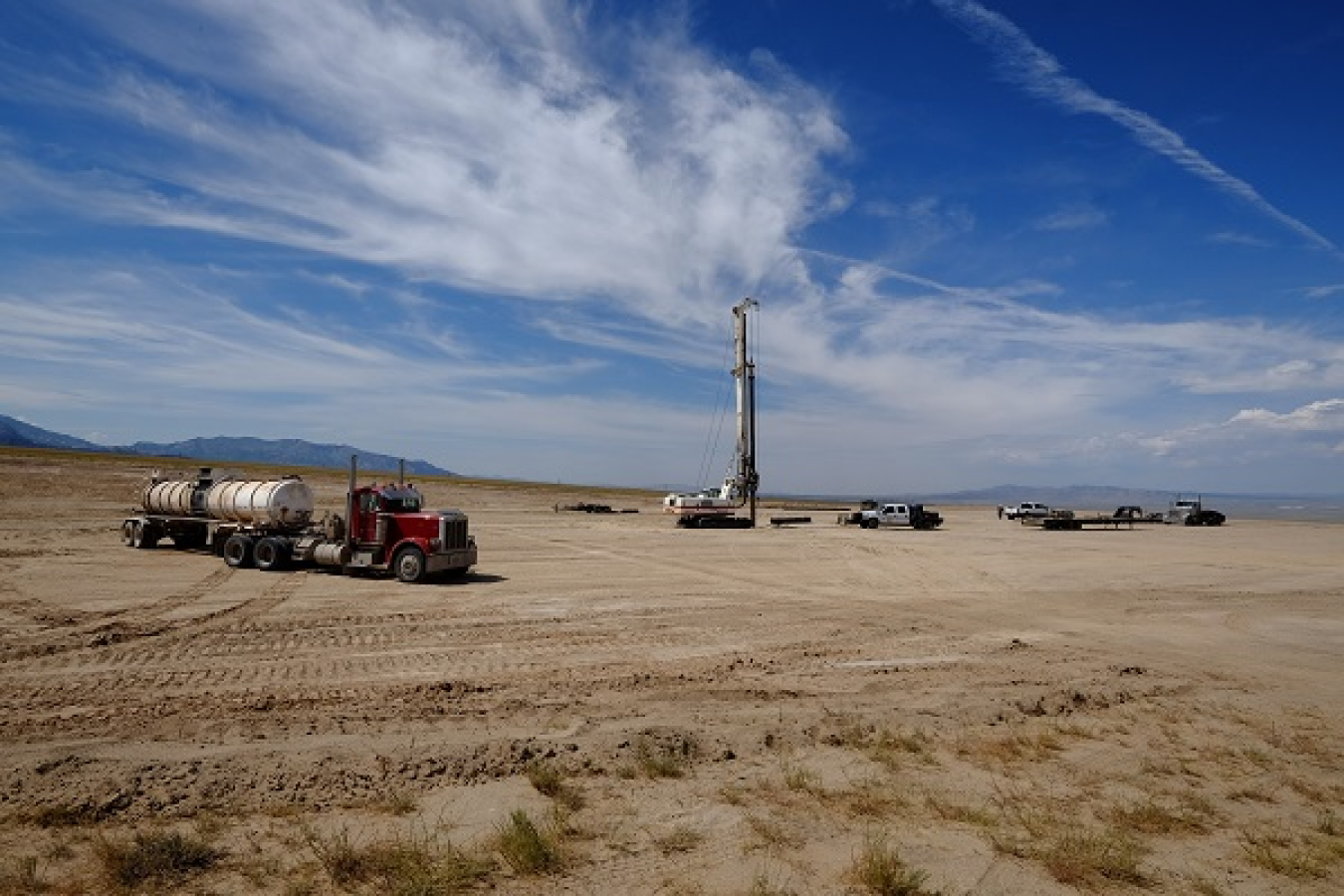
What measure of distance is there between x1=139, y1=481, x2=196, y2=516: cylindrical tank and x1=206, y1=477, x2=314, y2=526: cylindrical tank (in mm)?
1216

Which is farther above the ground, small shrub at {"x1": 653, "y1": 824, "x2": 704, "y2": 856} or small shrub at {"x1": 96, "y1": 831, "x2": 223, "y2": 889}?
small shrub at {"x1": 96, "y1": 831, "x2": 223, "y2": 889}

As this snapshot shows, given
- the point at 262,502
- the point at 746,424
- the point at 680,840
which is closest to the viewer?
the point at 680,840

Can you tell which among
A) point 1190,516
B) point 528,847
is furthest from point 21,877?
point 1190,516

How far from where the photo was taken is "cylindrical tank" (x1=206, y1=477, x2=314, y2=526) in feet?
72.8

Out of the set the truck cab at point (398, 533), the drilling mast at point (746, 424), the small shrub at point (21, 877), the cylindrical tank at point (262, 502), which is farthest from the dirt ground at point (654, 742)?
the drilling mast at point (746, 424)

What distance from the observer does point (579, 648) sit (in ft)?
41.8

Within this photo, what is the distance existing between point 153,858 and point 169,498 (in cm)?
2289

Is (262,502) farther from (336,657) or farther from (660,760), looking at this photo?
(660,760)

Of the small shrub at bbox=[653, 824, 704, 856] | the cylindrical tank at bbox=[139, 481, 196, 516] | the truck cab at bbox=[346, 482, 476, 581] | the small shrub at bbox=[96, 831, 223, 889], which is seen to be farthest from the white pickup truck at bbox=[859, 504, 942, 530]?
the small shrub at bbox=[96, 831, 223, 889]

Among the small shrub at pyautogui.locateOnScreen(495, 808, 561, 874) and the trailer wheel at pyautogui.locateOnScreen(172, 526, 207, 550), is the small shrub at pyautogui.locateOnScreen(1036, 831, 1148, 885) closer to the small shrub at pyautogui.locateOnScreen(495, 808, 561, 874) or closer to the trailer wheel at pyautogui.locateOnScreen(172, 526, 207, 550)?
the small shrub at pyautogui.locateOnScreen(495, 808, 561, 874)

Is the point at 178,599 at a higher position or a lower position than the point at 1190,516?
lower

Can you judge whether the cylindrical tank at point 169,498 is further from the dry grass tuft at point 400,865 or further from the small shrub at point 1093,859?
the small shrub at point 1093,859

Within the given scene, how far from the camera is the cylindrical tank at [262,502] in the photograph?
22203 mm

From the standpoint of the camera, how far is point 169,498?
80.4ft
